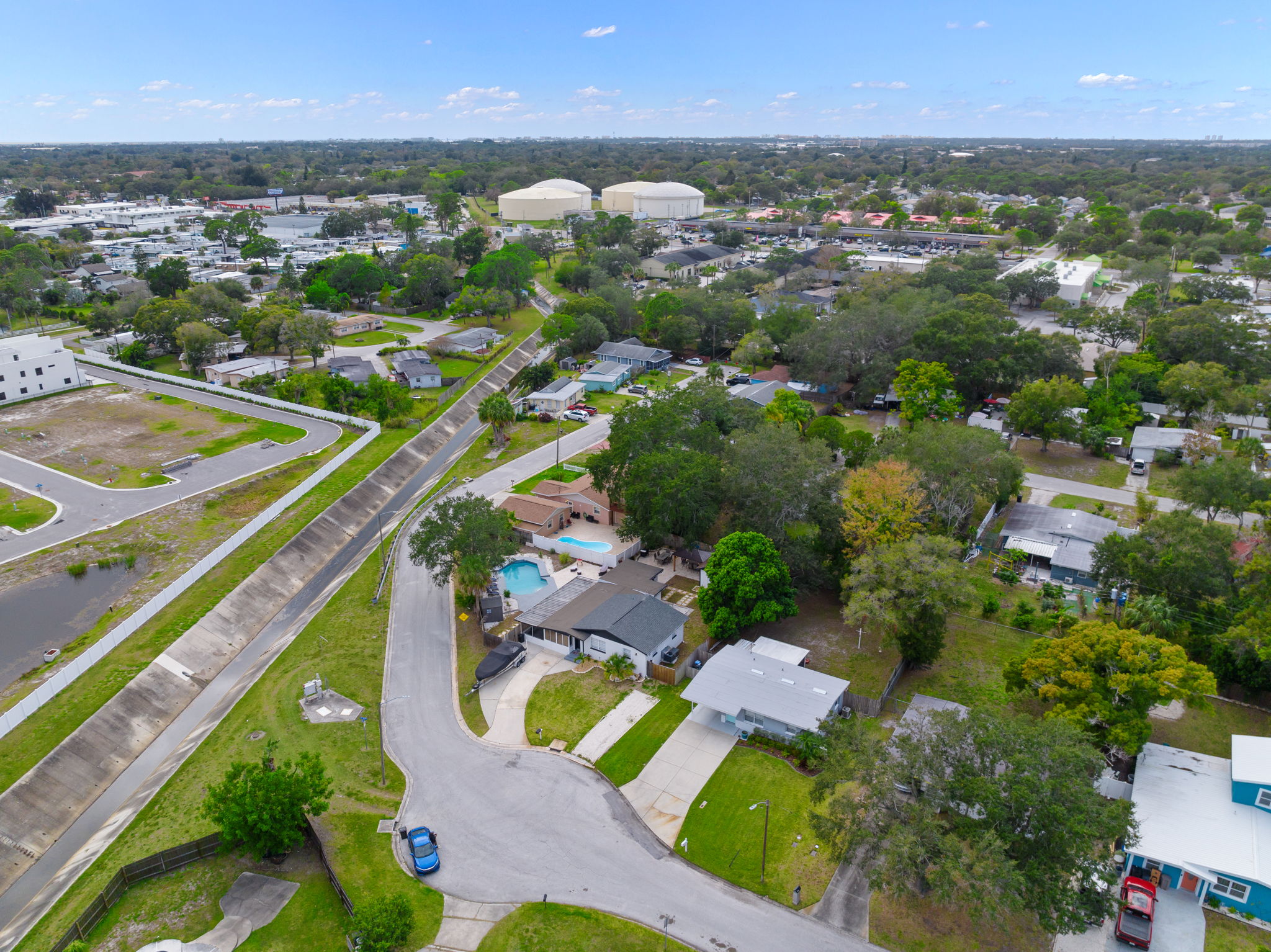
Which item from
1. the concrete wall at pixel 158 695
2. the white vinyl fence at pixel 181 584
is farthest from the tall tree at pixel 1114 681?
the white vinyl fence at pixel 181 584

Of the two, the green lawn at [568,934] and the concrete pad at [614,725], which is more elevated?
the concrete pad at [614,725]

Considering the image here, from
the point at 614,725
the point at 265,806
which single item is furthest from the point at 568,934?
the point at 265,806

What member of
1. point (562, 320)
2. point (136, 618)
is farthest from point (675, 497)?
point (562, 320)

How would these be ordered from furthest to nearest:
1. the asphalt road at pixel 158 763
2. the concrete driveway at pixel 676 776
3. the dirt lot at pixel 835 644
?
the dirt lot at pixel 835 644 → the concrete driveway at pixel 676 776 → the asphalt road at pixel 158 763

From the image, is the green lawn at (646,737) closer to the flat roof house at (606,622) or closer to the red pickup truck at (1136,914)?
the flat roof house at (606,622)

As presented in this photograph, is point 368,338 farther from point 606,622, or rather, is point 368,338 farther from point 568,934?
point 568,934
